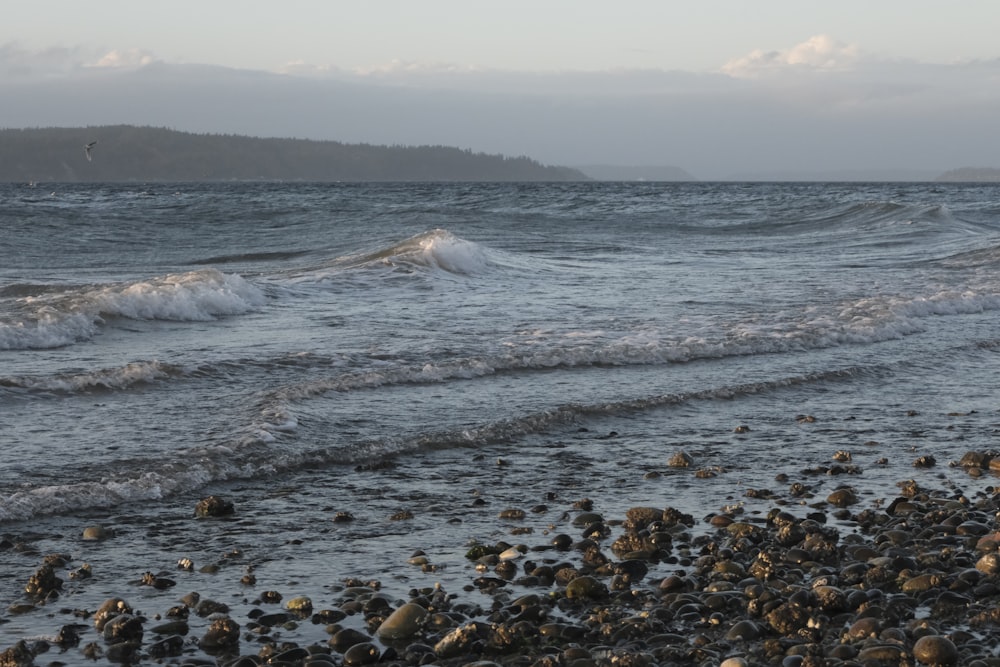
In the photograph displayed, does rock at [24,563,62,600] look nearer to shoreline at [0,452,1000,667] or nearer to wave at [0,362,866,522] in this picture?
shoreline at [0,452,1000,667]

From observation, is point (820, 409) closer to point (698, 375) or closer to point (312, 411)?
point (698, 375)

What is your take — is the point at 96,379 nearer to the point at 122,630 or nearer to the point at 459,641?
the point at 122,630

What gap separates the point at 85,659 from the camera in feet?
13.0

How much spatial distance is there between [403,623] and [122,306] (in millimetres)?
9530

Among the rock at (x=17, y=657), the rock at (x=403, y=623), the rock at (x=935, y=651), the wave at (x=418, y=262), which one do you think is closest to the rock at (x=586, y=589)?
the rock at (x=403, y=623)

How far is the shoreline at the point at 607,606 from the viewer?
4004 millimetres

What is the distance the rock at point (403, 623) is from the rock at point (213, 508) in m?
1.77

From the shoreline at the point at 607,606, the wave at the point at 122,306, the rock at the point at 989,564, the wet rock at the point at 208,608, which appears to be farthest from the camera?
the wave at the point at 122,306

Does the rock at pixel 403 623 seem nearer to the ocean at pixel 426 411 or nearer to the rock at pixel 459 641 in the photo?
the rock at pixel 459 641

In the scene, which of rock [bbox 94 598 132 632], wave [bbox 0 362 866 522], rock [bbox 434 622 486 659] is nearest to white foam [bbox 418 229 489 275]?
wave [bbox 0 362 866 522]

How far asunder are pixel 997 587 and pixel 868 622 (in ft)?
2.65

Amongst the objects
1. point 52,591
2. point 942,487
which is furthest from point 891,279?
point 52,591

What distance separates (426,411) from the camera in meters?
8.20

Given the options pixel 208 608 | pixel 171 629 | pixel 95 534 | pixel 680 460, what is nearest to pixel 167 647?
pixel 171 629
